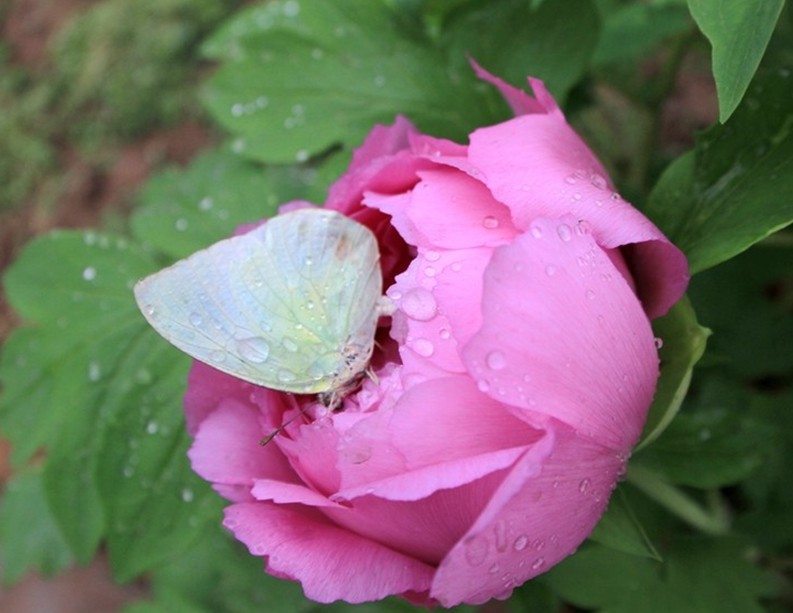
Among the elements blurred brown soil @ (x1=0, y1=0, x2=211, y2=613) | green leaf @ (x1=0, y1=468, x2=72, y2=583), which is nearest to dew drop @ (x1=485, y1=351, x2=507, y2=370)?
green leaf @ (x1=0, y1=468, x2=72, y2=583)

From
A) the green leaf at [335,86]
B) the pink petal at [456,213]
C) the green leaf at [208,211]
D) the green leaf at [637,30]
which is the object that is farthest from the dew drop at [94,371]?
the green leaf at [637,30]

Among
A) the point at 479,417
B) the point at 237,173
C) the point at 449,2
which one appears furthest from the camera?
the point at 237,173

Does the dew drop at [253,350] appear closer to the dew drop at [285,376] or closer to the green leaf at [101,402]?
the dew drop at [285,376]

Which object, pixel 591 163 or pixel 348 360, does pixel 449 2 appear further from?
pixel 348 360

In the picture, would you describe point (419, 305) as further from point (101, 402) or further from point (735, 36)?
point (101, 402)

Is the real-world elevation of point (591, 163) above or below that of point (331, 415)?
above

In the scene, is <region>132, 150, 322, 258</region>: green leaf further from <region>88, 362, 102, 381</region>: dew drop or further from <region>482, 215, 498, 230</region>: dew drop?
<region>482, 215, 498, 230</region>: dew drop

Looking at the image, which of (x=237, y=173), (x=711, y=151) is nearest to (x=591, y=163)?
(x=711, y=151)
